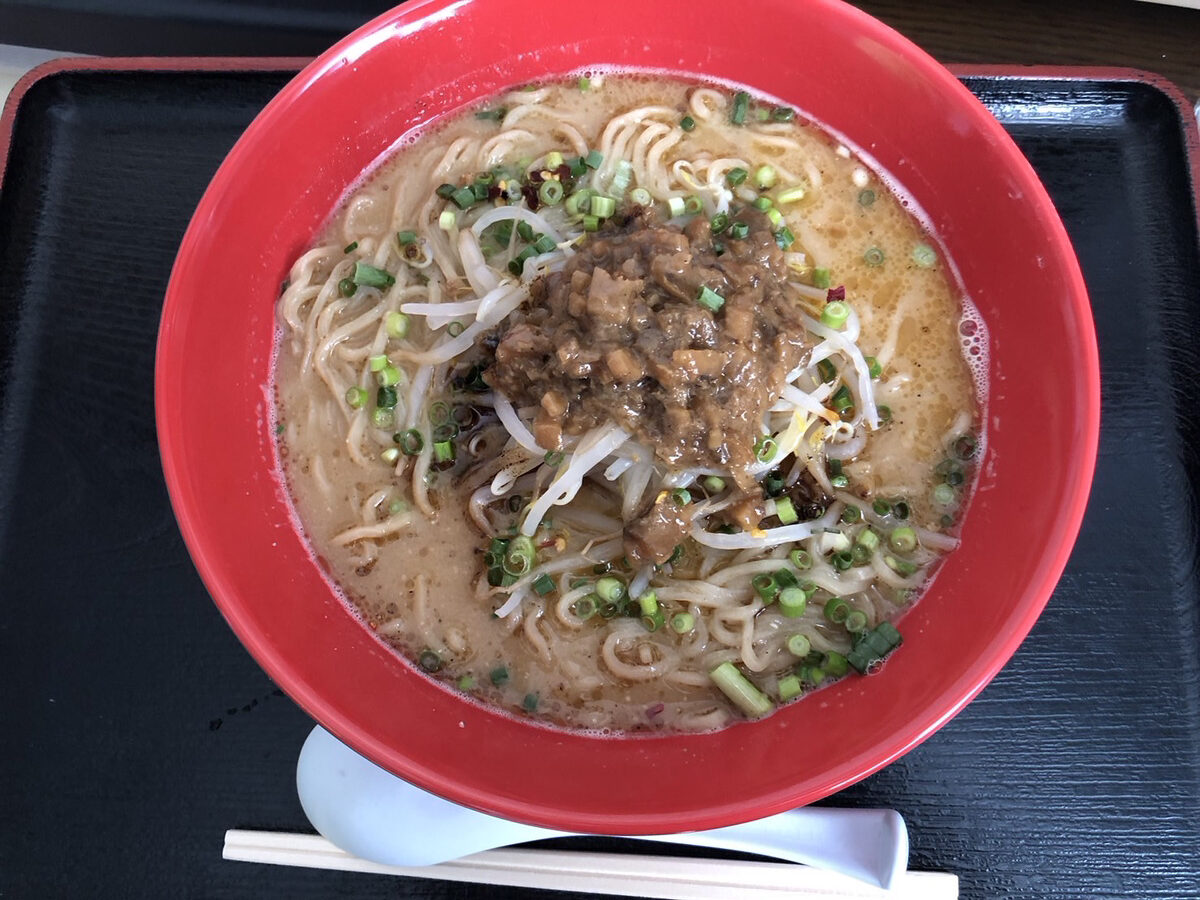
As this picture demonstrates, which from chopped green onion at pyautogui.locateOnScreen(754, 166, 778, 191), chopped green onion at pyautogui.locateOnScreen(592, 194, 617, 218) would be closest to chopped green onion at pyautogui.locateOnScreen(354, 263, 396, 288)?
chopped green onion at pyautogui.locateOnScreen(592, 194, 617, 218)

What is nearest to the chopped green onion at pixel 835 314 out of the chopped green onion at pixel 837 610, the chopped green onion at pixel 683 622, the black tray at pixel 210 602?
the black tray at pixel 210 602

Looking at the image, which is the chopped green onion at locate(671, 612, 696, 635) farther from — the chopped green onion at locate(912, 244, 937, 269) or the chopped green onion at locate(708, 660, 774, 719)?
the chopped green onion at locate(912, 244, 937, 269)

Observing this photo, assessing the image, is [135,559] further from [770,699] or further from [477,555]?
[770,699]

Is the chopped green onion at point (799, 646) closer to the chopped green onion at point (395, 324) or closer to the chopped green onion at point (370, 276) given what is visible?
the chopped green onion at point (395, 324)

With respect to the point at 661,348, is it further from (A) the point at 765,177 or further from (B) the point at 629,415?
(A) the point at 765,177

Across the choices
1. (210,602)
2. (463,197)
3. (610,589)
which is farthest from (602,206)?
(210,602)

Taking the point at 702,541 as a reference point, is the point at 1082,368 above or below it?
above

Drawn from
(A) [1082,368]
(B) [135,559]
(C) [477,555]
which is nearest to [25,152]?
(B) [135,559]

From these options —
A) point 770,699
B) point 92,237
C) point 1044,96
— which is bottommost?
point 770,699
